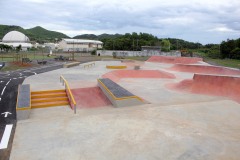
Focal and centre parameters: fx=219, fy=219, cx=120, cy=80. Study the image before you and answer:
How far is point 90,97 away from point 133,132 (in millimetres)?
6870

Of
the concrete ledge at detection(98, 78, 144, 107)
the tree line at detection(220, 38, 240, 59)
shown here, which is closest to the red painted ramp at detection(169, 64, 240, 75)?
the concrete ledge at detection(98, 78, 144, 107)

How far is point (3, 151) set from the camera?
318 inches

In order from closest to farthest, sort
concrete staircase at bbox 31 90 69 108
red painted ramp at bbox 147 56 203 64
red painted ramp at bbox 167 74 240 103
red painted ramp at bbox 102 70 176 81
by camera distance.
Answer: concrete staircase at bbox 31 90 69 108 → red painted ramp at bbox 167 74 240 103 → red painted ramp at bbox 102 70 176 81 → red painted ramp at bbox 147 56 203 64

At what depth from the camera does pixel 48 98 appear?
15.0 metres

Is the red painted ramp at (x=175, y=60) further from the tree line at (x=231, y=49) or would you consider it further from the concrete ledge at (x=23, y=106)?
the concrete ledge at (x=23, y=106)

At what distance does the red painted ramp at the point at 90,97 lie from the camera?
14.3 meters

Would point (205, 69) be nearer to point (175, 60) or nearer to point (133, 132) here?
point (175, 60)

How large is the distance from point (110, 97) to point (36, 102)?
4.80 meters

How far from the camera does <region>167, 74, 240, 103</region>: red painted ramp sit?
1719cm

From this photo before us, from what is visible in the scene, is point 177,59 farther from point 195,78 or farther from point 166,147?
point 166,147

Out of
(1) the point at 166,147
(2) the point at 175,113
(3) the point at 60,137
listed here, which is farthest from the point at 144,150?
(2) the point at 175,113

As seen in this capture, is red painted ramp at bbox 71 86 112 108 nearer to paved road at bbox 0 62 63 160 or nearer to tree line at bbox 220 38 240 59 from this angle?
paved road at bbox 0 62 63 160

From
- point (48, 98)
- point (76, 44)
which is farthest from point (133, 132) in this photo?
point (76, 44)

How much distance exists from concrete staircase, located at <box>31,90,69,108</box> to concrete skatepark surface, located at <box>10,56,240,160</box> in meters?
0.76
